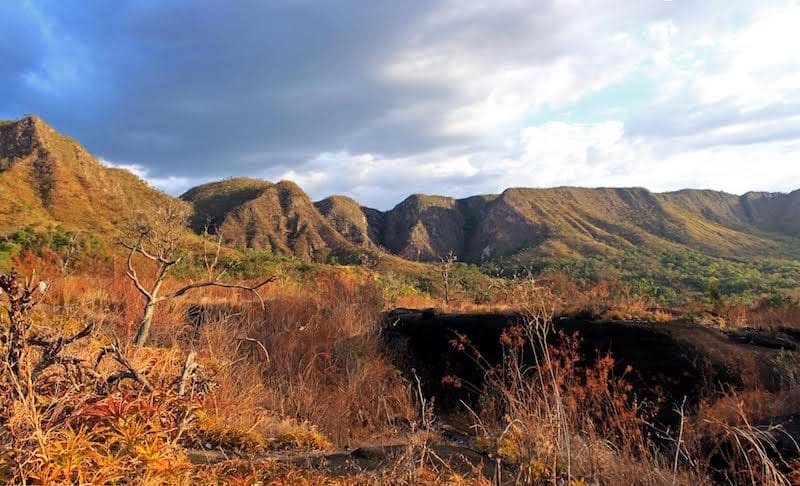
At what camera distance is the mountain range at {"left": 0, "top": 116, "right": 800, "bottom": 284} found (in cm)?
3400

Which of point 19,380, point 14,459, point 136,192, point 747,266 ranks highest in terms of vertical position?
point 136,192

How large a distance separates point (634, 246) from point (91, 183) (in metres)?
68.0

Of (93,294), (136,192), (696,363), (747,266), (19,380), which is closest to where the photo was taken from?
(19,380)

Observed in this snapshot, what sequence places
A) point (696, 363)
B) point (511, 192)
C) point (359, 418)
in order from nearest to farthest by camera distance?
point (359, 418), point (696, 363), point (511, 192)

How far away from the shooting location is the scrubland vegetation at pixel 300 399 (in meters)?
3.13

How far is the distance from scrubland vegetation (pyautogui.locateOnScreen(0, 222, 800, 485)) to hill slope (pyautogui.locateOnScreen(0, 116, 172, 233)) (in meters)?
8.32

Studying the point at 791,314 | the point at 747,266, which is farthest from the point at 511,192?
the point at 791,314

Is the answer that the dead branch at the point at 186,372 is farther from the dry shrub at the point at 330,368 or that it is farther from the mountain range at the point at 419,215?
the mountain range at the point at 419,215

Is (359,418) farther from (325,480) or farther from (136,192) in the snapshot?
(136,192)

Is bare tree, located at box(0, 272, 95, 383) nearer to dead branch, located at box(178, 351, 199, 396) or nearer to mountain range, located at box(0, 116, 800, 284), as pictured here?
dead branch, located at box(178, 351, 199, 396)

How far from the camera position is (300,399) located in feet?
30.3

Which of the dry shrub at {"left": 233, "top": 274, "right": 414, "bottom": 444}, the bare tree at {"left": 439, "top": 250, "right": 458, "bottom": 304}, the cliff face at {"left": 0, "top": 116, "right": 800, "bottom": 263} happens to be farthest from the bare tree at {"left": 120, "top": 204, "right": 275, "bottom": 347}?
the cliff face at {"left": 0, "top": 116, "right": 800, "bottom": 263}

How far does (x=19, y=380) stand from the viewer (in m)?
2.93

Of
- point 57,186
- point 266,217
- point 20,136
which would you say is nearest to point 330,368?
point 57,186
